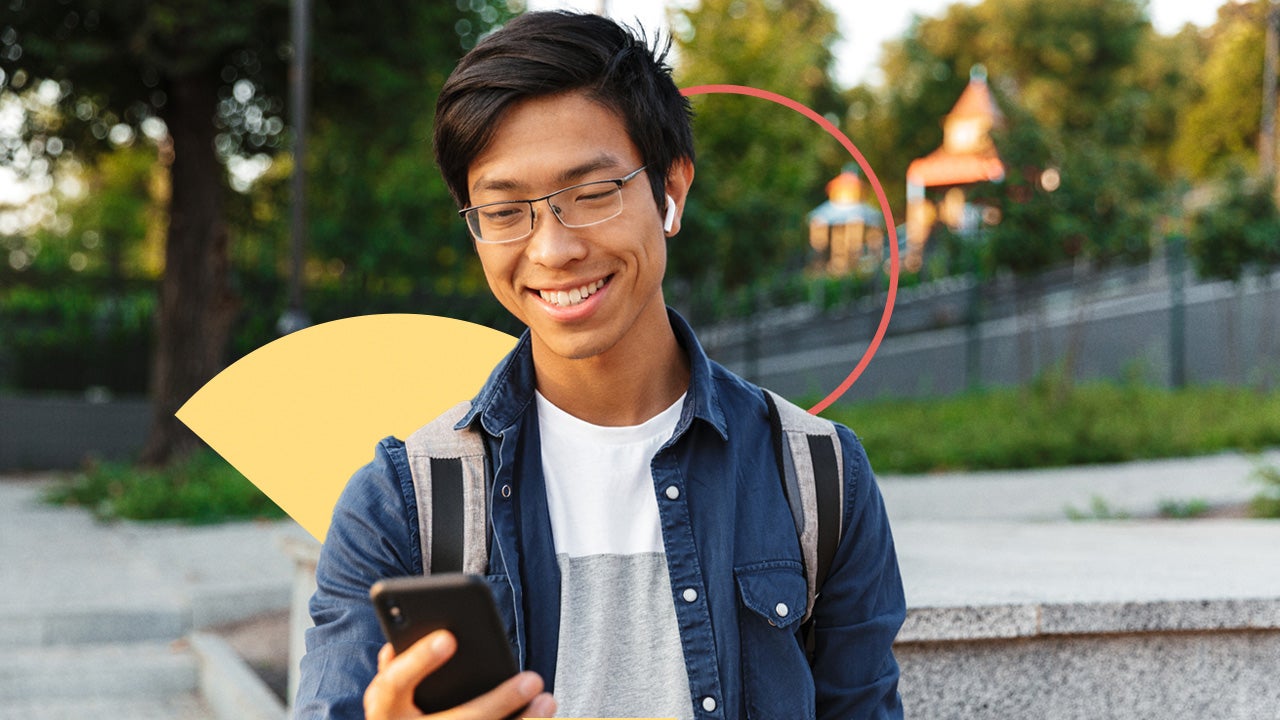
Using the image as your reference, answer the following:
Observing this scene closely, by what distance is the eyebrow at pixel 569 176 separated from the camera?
5.32ft

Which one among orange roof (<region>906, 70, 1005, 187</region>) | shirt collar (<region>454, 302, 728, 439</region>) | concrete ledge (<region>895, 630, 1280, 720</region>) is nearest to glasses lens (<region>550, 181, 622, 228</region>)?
shirt collar (<region>454, 302, 728, 439</region>)

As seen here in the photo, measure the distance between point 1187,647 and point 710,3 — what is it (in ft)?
77.0

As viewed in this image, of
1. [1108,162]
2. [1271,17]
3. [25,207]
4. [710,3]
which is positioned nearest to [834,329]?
[1108,162]

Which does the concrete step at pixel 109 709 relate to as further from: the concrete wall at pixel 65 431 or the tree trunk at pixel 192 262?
the concrete wall at pixel 65 431

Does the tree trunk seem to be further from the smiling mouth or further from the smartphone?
the smartphone

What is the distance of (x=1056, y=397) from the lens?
13.5 meters

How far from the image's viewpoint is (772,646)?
167 centimetres

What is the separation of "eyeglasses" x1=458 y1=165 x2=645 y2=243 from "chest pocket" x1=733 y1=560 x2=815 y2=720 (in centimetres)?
50

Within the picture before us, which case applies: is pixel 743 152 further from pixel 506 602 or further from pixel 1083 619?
pixel 506 602

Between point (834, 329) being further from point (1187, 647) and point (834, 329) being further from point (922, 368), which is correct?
point (1187, 647)

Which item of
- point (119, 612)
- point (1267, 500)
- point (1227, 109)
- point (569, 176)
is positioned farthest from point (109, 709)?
point (1227, 109)

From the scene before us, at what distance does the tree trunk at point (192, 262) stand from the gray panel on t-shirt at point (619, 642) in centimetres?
1118

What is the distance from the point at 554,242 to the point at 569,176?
0.28 ft

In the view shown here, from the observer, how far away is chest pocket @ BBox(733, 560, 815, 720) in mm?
1645
